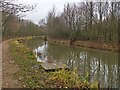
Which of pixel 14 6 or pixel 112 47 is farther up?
pixel 14 6

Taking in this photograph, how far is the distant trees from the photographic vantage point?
39.5m

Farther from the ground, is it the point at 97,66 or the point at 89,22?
the point at 89,22

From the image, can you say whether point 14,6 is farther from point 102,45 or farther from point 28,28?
point 28,28

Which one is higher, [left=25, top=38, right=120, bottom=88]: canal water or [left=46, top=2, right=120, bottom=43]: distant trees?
[left=46, top=2, right=120, bottom=43]: distant trees

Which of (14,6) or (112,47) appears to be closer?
(14,6)

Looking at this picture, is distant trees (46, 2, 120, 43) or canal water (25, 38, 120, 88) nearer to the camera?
canal water (25, 38, 120, 88)

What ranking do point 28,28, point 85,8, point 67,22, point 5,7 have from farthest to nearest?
point 28,28, point 67,22, point 85,8, point 5,7

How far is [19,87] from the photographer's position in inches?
312

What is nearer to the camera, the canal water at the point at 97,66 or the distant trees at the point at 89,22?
the canal water at the point at 97,66

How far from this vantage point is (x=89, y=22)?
4775cm

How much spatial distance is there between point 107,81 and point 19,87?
21.0 ft

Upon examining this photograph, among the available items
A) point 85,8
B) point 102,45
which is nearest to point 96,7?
point 85,8

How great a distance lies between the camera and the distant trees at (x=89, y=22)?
1554 inches

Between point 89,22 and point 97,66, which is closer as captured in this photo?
point 97,66
